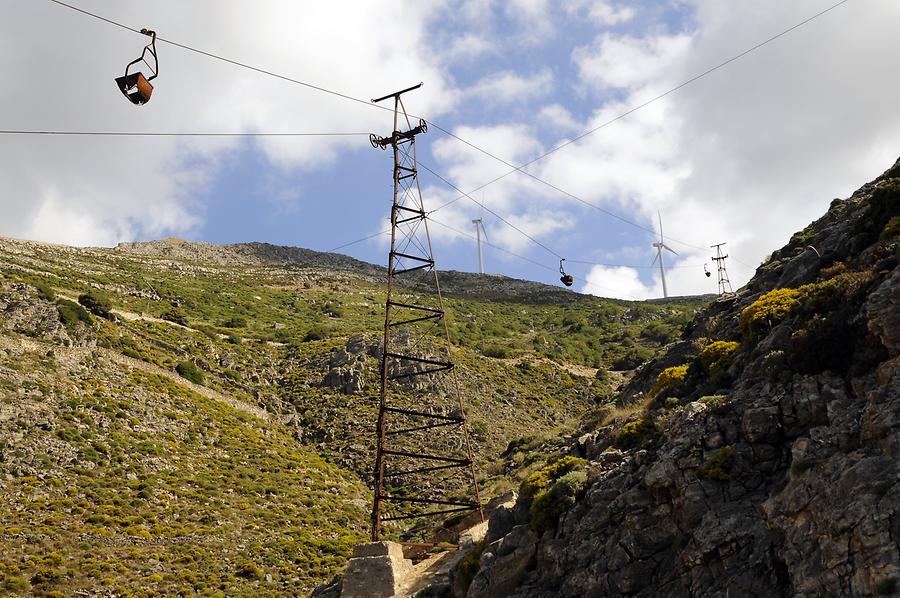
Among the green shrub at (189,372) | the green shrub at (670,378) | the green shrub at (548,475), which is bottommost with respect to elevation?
the green shrub at (548,475)

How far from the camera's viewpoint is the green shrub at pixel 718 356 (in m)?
22.0

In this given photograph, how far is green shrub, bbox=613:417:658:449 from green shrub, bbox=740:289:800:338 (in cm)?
377

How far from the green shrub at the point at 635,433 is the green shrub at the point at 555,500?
71.7 inches

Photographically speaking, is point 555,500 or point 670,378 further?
point 670,378

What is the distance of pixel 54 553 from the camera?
1383 inches

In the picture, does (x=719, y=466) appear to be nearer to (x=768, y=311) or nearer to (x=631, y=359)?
(x=768, y=311)

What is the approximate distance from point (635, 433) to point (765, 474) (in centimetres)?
534

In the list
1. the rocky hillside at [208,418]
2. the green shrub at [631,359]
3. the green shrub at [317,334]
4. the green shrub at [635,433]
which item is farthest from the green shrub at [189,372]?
the green shrub at [635,433]

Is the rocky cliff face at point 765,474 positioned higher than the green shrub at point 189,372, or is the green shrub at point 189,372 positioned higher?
the green shrub at point 189,372

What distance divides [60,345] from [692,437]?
166 feet

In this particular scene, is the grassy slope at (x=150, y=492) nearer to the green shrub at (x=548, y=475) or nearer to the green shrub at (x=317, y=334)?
the green shrub at (x=548, y=475)

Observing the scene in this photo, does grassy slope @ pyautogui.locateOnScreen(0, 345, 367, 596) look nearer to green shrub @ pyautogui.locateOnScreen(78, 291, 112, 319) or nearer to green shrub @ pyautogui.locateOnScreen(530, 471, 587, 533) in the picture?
green shrub @ pyautogui.locateOnScreen(78, 291, 112, 319)

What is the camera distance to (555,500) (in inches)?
768

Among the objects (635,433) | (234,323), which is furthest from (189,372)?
(635,433)
